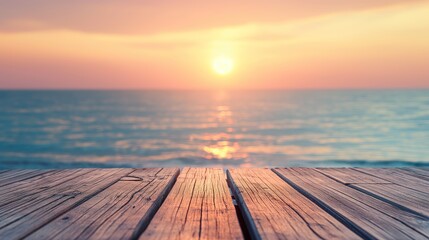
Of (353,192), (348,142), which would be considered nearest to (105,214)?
(353,192)

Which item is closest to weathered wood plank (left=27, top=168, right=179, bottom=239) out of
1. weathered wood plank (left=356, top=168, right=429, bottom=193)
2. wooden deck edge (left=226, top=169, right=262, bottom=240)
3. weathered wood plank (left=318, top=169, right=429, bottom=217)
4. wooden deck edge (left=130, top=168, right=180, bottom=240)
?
wooden deck edge (left=130, top=168, right=180, bottom=240)

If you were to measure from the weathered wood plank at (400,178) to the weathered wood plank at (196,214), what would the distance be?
4.43 feet

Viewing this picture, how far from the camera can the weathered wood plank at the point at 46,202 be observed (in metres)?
1.71

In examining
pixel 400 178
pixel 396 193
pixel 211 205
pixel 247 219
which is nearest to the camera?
pixel 247 219

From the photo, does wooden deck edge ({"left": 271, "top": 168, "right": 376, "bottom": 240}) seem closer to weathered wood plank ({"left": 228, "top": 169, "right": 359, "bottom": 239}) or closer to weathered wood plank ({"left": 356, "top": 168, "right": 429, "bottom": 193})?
weathered wood plank ({"left": 228, "top": 169, "right": 359, "bottom": 239})

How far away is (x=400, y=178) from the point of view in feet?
10.2

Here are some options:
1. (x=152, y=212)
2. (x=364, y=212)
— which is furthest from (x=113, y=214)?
(x=364, y=212)

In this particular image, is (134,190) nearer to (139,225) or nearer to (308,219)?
(139,225)

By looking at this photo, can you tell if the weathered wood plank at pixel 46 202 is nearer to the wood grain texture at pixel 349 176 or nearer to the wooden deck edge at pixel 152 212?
the wooden deck edge at pixel 152 212

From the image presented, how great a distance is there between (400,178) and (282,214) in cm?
170

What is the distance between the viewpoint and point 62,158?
65.9 feet

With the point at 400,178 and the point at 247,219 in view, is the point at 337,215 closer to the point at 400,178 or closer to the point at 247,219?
the point at 247,219

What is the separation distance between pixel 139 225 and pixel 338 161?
16881 millimetres

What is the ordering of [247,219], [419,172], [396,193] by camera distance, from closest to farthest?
1. [247,219]
2. [396,193]
3. [419,172]
